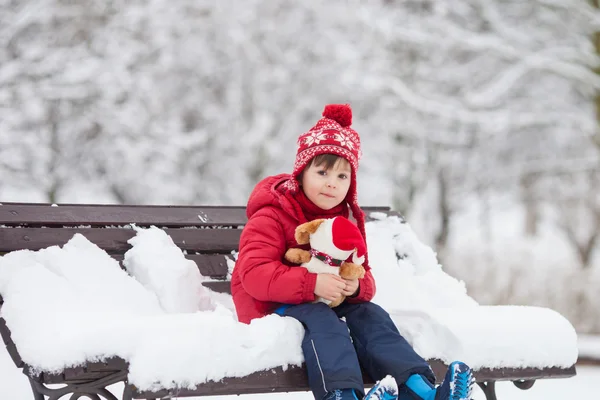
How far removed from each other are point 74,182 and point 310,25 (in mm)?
4445

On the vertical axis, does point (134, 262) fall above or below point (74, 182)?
below

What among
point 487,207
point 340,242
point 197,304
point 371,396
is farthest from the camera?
point 487,207

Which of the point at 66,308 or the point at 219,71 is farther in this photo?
the point at 219,71

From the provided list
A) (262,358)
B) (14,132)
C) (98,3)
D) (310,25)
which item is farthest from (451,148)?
(262,358)

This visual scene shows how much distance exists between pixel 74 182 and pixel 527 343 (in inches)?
403

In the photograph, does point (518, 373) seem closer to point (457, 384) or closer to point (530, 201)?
point (457, 384)

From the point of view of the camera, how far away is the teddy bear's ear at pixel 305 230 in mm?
2957

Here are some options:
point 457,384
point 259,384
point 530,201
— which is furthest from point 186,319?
point 530,201

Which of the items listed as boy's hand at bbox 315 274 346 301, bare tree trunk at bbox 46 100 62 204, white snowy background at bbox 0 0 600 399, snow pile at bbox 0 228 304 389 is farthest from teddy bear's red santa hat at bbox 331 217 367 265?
bare tree trunk at bbox 46 100 62 204

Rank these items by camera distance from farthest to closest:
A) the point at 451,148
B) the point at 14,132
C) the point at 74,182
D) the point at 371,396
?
the point at 451,148 < the point at 74,182 < the point at 14,132 < the point at 371,396

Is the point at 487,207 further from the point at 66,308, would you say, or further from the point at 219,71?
the point at 66,308

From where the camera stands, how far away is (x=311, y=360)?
2648 mm

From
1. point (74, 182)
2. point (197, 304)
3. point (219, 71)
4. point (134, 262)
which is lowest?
point (197, 304)

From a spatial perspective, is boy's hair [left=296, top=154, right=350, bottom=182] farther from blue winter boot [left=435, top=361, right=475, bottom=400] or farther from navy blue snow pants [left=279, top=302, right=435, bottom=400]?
blue winter boot [left=435, top=361, right=475, bottom=400]
